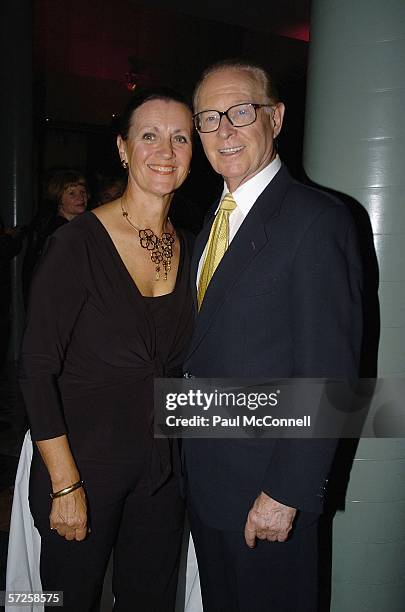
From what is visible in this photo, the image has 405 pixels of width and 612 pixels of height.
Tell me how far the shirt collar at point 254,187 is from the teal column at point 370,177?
0.41m

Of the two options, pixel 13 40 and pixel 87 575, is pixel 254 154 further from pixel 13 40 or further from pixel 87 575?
pixel 13 40

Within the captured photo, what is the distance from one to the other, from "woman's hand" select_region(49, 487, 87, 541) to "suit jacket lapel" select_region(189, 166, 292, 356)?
0.58 m

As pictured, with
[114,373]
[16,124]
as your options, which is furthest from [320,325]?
[16,124]

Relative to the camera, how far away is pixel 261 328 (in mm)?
1452

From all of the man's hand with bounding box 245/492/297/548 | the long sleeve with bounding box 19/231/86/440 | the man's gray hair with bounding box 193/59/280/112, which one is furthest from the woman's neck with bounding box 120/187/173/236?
the man's hand with bounding box 245/492/297/548

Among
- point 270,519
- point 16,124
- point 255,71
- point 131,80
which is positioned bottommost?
point 270,519

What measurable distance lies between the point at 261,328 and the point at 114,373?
50cm

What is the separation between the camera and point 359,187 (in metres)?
1.93

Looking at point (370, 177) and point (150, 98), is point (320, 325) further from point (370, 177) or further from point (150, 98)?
point (150, 98)

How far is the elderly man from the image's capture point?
1.38 metres

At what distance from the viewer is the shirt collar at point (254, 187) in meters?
1.63

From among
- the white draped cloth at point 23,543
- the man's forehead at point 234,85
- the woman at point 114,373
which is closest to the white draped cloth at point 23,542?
the white draped cloth at point 23,543

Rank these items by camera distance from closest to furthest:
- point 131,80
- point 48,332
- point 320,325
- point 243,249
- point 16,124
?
point 320,325, point 243,249, point 48,332, point 16,124, point 131,80

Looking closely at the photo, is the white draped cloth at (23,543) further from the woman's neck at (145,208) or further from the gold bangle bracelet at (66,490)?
the woman's neck at (145,208)
